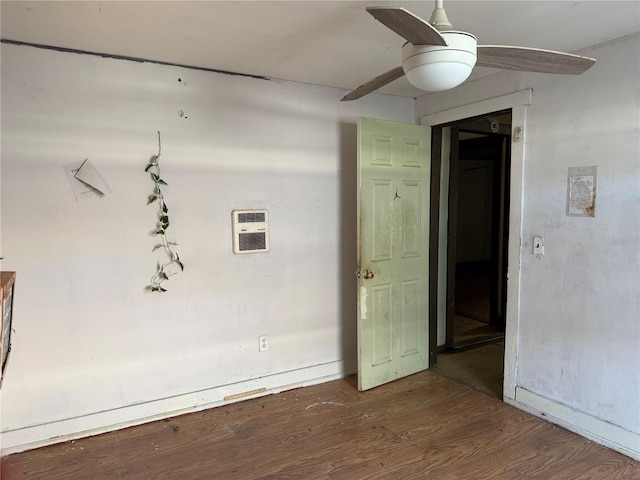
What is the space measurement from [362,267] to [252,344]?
988 mm

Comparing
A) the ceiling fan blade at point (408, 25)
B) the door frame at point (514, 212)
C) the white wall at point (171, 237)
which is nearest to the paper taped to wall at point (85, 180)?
the white wall at point (171, 237)

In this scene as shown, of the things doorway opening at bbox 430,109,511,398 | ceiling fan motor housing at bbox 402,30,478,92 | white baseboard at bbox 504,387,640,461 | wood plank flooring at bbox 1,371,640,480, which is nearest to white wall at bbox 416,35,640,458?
white baseboard at bbox 504,387,640,461

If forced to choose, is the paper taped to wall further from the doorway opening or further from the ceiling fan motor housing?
the doorway opening

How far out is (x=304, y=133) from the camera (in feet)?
10.5

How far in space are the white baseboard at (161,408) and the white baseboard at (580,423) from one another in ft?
4.36

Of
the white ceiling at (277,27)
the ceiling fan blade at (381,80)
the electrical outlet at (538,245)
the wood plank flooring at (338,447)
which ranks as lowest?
the wood plank flooring at (338,447)

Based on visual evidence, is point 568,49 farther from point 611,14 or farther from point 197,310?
point 197,310

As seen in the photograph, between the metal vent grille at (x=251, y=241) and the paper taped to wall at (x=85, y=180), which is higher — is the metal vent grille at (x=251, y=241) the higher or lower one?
the lower one

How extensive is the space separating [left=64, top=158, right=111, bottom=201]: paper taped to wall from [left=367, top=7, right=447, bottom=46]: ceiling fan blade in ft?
6.49

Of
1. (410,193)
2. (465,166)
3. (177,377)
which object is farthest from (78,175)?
Answer: (465,166)

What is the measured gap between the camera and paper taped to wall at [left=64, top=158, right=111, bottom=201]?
8.06 ft

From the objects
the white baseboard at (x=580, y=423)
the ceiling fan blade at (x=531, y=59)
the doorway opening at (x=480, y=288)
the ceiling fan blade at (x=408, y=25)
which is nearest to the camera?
the ceiling fan blade at (x=408, y=25)

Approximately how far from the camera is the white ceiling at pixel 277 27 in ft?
6.29

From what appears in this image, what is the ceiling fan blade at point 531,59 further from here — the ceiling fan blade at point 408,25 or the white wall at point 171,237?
the white wall at point 171,237
